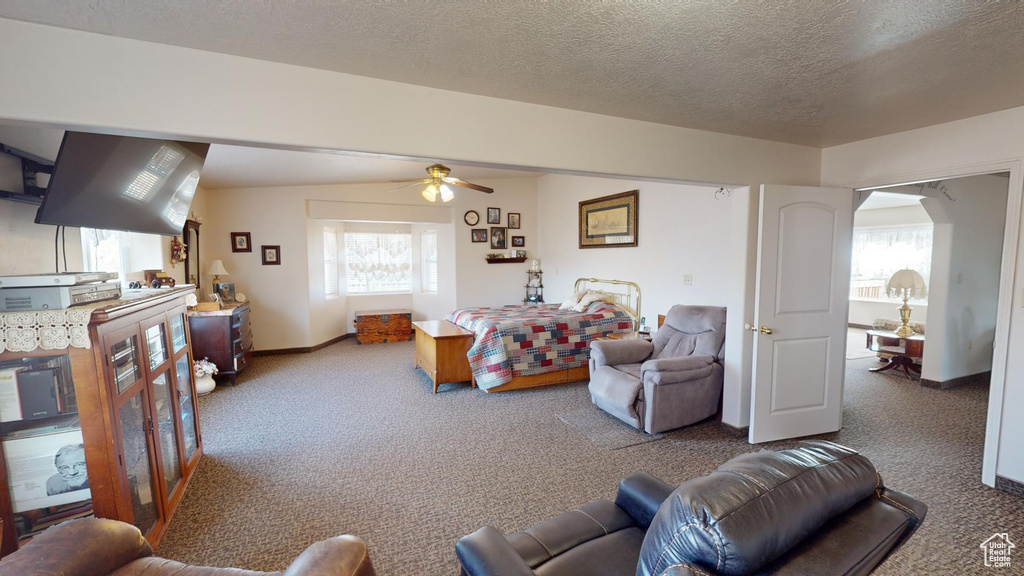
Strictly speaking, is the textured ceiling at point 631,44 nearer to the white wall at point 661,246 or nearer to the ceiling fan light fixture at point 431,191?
the white wall at point 661,246

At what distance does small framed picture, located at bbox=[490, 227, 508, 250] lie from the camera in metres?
7.15

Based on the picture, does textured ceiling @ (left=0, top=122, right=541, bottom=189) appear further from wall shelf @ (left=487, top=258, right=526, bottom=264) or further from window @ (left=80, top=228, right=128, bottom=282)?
wall shelf @ (left=487, top=258, right=526, bottom=264)

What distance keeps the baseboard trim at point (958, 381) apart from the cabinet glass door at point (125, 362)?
22.2 ft

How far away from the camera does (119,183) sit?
215 centimetres

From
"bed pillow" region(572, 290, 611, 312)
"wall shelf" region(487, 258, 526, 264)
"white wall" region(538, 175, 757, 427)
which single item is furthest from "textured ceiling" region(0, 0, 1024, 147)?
"wall shelf" region(487, 258, 526, 264)

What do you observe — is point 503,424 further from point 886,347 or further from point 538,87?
point 886,347

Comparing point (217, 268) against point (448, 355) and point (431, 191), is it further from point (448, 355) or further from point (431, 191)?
point (448, 355)

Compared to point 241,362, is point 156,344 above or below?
above

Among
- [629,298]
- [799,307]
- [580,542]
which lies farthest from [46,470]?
[629,298]

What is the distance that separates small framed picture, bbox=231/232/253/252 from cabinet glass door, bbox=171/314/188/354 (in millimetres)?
3408

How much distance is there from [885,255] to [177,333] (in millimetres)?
10269

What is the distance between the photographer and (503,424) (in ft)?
11.4

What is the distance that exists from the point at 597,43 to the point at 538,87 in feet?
1.56

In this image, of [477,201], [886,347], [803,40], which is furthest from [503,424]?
[886,347]
